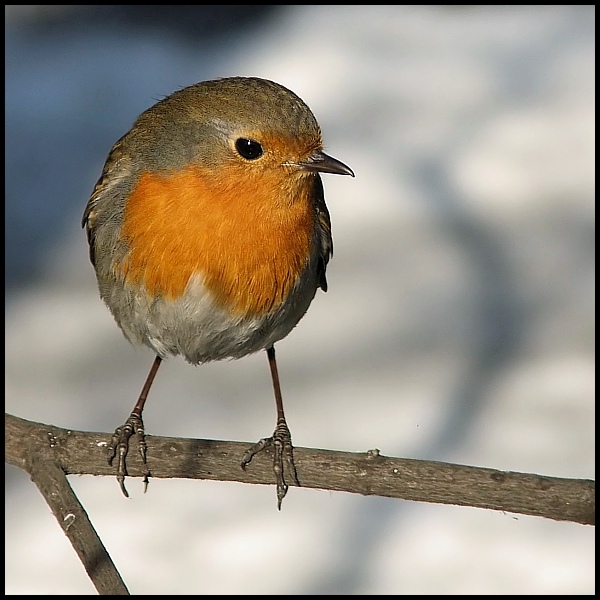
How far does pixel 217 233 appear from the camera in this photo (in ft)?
7.33

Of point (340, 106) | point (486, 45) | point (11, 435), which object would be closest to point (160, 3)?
point (340, 106)

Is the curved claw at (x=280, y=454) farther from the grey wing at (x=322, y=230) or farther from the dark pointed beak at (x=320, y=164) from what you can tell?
the dark pointed beak at (x=320, y=164)

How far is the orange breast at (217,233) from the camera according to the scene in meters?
2.23

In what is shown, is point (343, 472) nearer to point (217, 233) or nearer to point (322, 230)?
point (217, 233)

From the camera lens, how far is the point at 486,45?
5836 millimetres

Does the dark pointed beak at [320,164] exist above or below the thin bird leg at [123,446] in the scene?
above

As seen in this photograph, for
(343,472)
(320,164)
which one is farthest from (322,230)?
(343,472)

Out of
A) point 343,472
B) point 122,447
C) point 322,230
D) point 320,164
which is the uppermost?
point 322,230

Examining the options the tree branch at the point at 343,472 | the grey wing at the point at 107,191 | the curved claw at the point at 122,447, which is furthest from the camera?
the grey wing at the point at 107,191

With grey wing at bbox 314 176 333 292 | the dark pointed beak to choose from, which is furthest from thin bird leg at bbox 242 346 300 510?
the dark pointed beak

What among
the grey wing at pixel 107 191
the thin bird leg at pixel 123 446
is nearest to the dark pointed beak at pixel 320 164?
the grey wing at pixel 107 191

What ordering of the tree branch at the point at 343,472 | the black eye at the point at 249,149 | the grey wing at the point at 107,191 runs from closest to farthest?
the tree branch at the point at 343,472 → the black eye at the point at 249,149 → the grey wing at the point at 107,191

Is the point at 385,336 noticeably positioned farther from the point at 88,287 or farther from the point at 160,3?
the point at 160,3

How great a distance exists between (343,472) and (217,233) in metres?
0.58
